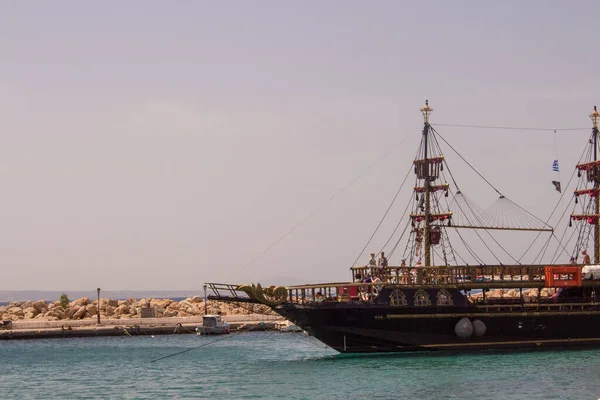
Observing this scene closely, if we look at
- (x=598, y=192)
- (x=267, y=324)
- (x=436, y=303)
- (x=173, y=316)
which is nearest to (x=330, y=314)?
(x=436, y=303)

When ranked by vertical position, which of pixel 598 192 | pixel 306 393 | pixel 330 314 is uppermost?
pixel 598 192

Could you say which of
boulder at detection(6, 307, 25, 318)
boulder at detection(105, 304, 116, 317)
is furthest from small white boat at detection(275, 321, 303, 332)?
boulder at detection(6, 307, 25, 318)

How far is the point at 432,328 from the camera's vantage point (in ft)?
148

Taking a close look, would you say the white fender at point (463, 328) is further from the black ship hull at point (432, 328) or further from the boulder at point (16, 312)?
the boulder at point (16, 312)

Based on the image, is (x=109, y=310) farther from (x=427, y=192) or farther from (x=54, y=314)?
(x=427, y=192)

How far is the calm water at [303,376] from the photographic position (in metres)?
34.6

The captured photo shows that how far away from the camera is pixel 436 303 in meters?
45.1

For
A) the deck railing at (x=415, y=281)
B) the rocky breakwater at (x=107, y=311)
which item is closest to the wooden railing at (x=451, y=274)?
the deck railing at (x=415, y=281)

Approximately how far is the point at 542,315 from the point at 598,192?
10158mm

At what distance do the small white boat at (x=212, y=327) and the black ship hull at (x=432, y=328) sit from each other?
28.5 metres

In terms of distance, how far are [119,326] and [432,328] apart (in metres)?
38.1

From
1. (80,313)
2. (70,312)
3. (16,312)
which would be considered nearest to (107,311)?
(80,313)

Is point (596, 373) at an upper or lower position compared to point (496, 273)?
lower

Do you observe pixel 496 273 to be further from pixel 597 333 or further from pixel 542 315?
pixel 597 333
